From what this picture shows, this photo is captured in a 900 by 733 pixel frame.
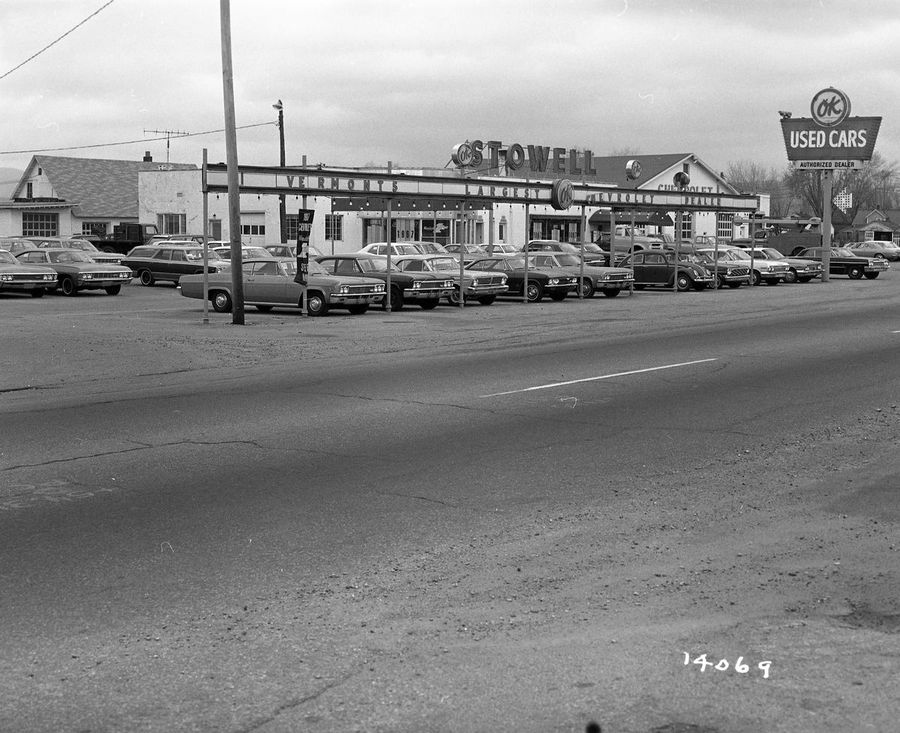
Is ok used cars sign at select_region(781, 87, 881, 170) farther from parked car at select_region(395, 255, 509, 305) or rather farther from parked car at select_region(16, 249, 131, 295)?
parked car at select_region(16, 249, 131, 295)

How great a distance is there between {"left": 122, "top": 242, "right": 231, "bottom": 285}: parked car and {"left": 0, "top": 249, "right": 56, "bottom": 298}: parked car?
5893mm

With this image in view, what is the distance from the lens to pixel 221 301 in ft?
93.6

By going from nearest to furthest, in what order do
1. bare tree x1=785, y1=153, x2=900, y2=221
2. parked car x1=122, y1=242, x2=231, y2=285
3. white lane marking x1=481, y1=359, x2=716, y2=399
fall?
white lane marking x1=481, y1=359, x2=716, y2=399, parked car x1=122, y1=242, x2=231, y2=285, bare tree x1=785, y1=153, x2=900, y2=221

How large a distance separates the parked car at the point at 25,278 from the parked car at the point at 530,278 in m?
13.2

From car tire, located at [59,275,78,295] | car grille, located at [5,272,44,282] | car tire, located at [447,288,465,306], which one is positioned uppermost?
car grille, located at [5,272,44,282]

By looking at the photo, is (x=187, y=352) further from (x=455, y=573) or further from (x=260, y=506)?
(x=455, y=573)

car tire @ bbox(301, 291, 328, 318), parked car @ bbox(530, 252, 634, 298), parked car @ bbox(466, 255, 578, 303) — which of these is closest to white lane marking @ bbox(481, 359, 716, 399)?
car tire @ bbox(301, 291, 328, 318)

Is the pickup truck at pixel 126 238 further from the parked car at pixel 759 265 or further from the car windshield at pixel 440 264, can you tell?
the car windshield at pixel 440 264

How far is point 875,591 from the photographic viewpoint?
239 inches

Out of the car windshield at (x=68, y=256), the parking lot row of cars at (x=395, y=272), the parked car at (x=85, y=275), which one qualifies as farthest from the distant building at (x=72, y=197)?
the parked car at (x=85, y=275)

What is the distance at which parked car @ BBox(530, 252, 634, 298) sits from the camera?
36691 millimetres

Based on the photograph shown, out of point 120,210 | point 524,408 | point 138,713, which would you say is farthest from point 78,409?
point 120,210

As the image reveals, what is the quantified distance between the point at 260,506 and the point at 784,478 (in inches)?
157

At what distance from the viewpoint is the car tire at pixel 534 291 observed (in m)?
35.2
